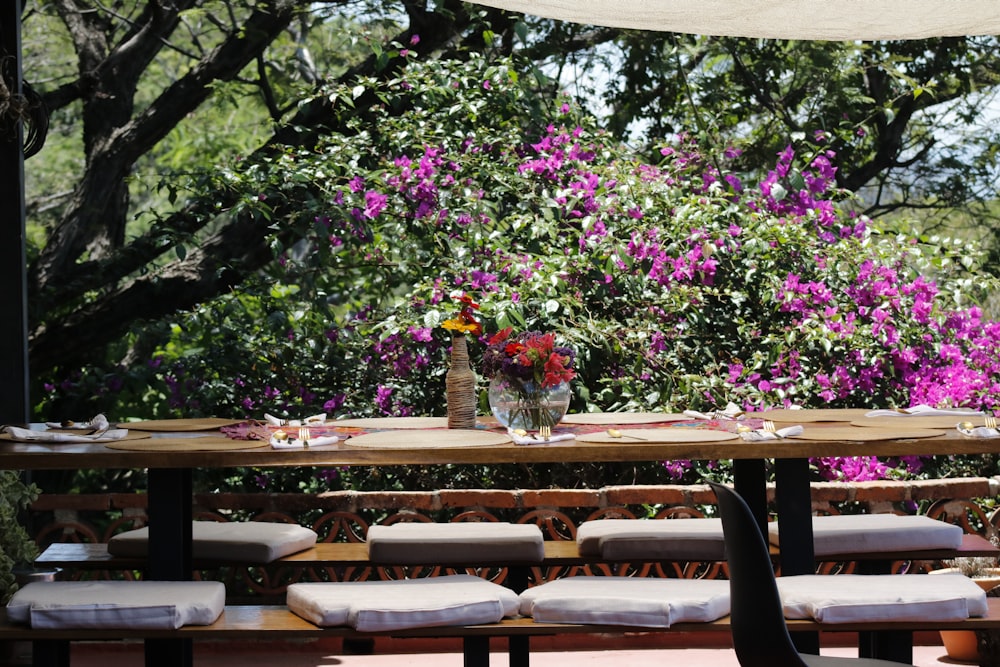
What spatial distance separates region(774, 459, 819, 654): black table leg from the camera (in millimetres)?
2816

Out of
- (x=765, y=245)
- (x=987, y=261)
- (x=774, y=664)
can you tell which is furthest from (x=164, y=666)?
(x=987, y=261)

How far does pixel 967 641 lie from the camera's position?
11.8 feet

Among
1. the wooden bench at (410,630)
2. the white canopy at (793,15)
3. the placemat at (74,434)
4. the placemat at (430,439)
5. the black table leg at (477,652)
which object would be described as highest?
the white canopy at (793,15)

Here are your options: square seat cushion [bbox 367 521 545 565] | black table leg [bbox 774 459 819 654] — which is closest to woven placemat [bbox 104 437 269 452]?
square seat cushion [bbox 367 521 545 565]

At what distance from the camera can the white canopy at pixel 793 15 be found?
7.77ft

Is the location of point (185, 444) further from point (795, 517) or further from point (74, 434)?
point (795, 517)

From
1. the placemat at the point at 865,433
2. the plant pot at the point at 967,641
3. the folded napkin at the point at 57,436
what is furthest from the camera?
the plant pot at the point at 967,641

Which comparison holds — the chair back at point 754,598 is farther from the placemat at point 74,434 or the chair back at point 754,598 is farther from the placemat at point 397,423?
the placemat at point 74,434

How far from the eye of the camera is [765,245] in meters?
4.61

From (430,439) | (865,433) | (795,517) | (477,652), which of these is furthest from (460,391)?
(865,433)

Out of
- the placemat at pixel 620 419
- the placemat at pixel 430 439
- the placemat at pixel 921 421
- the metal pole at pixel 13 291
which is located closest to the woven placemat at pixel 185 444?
the placemat at pixel 430 439

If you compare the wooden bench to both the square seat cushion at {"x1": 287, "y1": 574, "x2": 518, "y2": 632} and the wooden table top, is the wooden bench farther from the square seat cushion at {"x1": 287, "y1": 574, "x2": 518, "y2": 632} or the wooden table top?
the wooden table top

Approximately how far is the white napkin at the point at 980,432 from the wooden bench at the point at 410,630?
16.8 inches

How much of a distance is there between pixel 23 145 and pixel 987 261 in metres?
4.90
